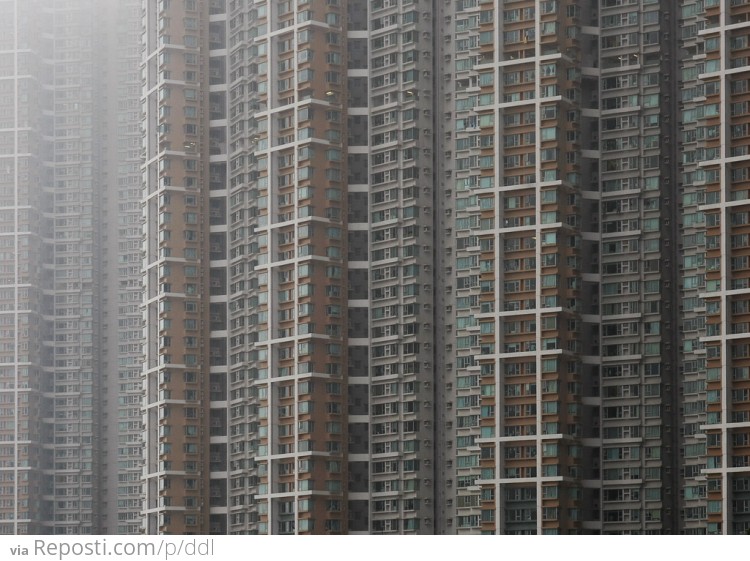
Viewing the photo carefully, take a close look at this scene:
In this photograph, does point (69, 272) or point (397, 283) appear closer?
point (397, 283)

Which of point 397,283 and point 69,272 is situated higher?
point 69,272

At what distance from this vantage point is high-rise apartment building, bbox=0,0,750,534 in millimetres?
13711

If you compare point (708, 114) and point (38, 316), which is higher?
point (708, 114)

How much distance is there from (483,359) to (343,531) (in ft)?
6.34

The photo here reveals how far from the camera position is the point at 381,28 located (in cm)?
1550

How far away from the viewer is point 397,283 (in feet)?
49.6

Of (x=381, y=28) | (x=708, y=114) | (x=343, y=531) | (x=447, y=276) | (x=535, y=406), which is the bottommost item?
(x=343, y=531)

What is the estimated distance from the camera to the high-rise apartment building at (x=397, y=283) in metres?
13.7

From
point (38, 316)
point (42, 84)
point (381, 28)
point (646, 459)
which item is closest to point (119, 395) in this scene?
point (38, 316)

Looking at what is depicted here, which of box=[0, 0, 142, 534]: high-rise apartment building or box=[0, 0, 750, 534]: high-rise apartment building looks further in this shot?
box=[0, 0, 142, 534]: high-rise apartment building

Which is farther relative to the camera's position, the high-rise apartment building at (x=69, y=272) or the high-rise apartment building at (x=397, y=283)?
Result: the high-rise apartment building at (x=69, y=272)

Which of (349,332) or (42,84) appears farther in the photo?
(42,84)

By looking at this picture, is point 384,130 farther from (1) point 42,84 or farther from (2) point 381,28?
(1) point 42,84
